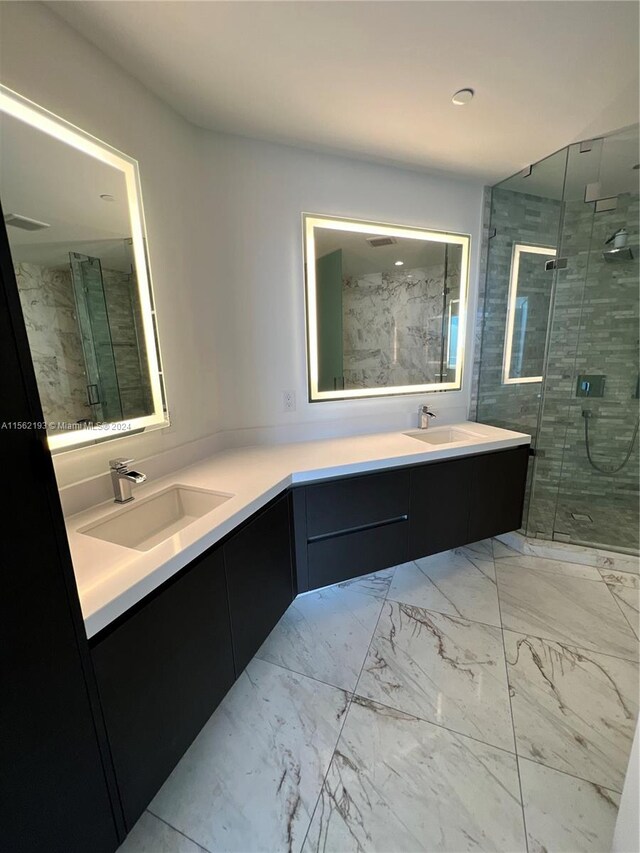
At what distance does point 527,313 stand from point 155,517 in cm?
279

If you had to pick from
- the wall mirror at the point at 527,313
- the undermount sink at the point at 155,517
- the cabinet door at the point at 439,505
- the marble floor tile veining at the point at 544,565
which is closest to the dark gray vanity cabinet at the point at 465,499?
the cabinet door at the point at 439,505

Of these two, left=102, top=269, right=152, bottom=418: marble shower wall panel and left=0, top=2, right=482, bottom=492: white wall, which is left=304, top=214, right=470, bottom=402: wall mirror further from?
left=102, top=269, right=152, bottom=418: marble shower wall panel

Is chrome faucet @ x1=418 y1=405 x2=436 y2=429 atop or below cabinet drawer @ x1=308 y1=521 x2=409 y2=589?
atop

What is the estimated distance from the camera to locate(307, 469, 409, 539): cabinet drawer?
1.70 meters

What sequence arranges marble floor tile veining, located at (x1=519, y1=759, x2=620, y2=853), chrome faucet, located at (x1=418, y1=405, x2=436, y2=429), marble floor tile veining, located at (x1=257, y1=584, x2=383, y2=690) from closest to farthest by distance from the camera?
marble floor tile veining, located at (x1=519, y1=759, x2=620, y2=853) < marble floor tile veining, located at (x1=257, y1=584, x2=383, y2=690) < chrome faucet, located at (x1=418, y1=405, x2=436, y2=429)

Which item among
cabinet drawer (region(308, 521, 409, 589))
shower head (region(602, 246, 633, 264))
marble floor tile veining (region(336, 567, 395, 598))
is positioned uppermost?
shower head (region(602, 246, 633, 264))

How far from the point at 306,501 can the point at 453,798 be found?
3.74 ft

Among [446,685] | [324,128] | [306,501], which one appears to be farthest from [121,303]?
[446,685]

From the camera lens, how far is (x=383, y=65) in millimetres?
1322

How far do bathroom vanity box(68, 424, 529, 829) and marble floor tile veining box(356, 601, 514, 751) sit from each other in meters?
0.34

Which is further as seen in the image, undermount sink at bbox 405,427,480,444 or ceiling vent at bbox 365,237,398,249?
undermount sink at bbox 405,427,480,444

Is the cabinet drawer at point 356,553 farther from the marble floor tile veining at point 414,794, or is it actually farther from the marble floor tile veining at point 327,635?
the marble floor tile veining at point 414,794

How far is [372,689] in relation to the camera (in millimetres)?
1427

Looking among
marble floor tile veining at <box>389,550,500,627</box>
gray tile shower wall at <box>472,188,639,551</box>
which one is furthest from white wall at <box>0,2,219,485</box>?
gray tile shower wall at <box>472,188,639,551</box>
